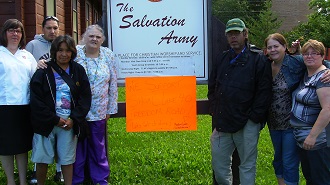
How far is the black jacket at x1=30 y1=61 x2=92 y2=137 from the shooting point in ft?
11.9

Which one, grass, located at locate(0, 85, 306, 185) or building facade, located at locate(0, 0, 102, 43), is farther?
building facade, located at locate(0, 0, 102, 43)

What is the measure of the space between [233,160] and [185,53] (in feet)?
4.20

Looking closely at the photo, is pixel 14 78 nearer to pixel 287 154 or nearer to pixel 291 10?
pixel 287 154

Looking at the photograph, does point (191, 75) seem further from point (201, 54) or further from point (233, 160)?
point (233, 160)

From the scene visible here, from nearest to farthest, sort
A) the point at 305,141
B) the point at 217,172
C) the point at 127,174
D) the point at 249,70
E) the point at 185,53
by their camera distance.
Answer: the point at 305,141, the point at 249,70, the point at 217,172, the point at 185,53, the point at 127,174

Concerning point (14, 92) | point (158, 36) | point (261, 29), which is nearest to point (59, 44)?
point (14, 92)

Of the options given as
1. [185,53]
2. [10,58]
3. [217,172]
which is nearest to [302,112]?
[217,172]

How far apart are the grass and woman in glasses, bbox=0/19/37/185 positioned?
1.07 metres

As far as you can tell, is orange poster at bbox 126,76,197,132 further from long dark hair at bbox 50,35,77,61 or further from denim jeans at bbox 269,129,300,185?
denim jeans at bbox 269,129,300,185

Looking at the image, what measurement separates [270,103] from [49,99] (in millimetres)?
2079

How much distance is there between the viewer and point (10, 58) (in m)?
3.77

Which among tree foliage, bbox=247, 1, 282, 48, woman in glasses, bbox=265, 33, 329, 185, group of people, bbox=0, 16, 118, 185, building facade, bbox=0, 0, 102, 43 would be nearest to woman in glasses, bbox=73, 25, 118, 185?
group of people, bbox=0, 16, 118, 185

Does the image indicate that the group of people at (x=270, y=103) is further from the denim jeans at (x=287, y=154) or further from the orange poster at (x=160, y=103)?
the orange poster at (x=160, y=103)

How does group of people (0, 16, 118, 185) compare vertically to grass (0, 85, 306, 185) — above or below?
above
